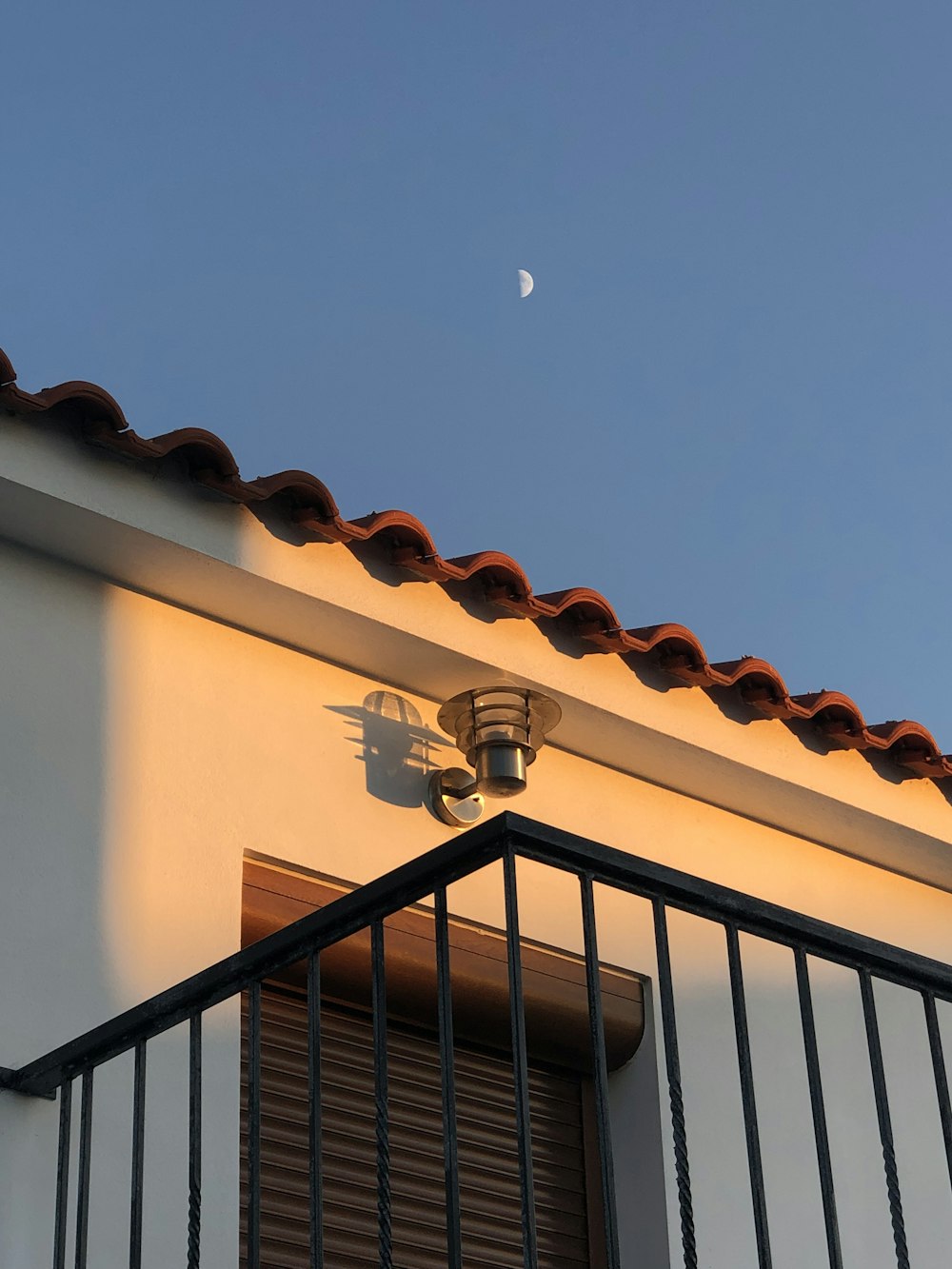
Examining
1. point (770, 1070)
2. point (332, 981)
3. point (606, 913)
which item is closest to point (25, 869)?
point (332, 981)

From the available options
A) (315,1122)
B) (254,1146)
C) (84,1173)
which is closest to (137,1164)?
(84,1173)

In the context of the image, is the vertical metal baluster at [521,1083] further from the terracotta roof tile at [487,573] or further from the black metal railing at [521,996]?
the terracotta roof tile at [487,573]

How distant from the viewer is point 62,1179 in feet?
13.1

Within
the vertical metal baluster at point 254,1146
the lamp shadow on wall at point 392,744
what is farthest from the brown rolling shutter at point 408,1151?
the vertical metal baluster at point 254,1146

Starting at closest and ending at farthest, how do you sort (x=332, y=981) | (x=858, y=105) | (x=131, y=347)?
(x=332, y=981) < (x=858, y=105) < (x=131, y=347)

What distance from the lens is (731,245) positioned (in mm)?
17500

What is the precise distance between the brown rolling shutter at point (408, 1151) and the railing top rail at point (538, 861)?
4.04 feet

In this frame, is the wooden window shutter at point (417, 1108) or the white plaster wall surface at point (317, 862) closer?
the white plaster wall surface at point (317, 862)

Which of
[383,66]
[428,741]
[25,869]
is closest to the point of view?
[25,869]

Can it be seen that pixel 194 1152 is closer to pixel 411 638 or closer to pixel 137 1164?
pixel 137 1164

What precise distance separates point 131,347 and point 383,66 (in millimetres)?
4124

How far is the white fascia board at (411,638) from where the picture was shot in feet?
16.0

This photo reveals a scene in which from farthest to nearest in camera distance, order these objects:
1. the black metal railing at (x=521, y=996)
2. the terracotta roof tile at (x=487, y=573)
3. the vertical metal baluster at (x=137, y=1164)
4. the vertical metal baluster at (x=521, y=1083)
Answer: the terracotta roof tile at (x=487, y=573)
the vertical metal baluster at (x=137, y=1164)
the black metal railing at (x=521, y=996)
the vertical metal baluster at (x=521, y=1083)

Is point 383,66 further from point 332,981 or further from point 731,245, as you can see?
point 332,981
